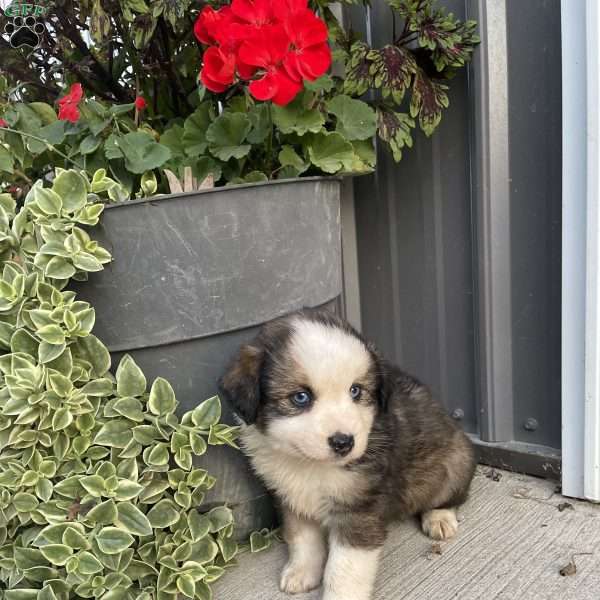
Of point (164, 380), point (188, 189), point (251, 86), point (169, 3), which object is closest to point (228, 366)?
point (164, 380)

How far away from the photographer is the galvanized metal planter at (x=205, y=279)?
1946 millimetres

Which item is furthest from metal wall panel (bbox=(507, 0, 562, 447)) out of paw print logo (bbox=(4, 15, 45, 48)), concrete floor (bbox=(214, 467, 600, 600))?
paw print logo (bbox=(4, 15, 45, 48))

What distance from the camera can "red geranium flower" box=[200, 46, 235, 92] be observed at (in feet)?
6.71

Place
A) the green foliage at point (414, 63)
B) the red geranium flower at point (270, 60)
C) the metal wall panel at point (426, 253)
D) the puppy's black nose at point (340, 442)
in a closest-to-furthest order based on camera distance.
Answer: the puppy's black nose at point (340, 442) < the red geranium flower at point (270, 60) < the green foliage at point (414, 63) < the metal wall panel at point (426, 253)

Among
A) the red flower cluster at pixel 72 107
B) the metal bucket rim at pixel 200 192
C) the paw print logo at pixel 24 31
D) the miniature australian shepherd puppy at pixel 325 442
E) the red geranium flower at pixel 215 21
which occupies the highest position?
the paw print logo at pixel 24 31

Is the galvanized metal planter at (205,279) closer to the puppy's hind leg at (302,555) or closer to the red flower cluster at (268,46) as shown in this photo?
the puppy's hind leg at (302,555)

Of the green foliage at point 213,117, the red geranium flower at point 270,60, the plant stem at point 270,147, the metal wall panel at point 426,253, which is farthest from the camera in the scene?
the metal wall panel at point 426,253

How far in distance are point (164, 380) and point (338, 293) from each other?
81cm

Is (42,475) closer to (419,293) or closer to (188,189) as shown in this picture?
(188,189)

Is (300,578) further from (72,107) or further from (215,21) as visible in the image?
(215,21)

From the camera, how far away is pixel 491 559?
2.12m

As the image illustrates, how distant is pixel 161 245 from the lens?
1.95 m

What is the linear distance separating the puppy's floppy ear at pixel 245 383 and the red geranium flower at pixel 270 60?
83 cm

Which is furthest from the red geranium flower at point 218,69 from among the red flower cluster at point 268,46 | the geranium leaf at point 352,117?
the geranium leaf at point 352,117
